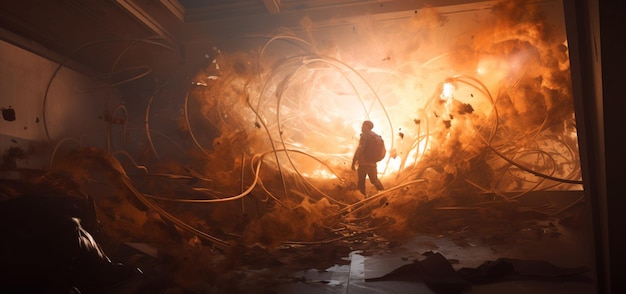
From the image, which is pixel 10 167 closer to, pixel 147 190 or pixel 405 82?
pixel 147 190

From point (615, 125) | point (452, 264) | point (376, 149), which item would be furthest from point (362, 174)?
point (615, 125)

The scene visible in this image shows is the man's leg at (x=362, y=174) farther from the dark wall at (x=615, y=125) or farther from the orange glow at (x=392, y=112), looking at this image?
the dark wall at (x=615, y=125)

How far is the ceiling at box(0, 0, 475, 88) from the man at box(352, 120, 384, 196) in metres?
1.56

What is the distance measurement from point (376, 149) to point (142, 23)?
3.19m

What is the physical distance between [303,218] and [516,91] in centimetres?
276

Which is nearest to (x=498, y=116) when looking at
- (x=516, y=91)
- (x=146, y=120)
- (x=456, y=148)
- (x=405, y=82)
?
(x=516, y=91)

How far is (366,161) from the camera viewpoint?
4.42 metres

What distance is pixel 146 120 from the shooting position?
16.4ft

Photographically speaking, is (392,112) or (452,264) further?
(392,112)

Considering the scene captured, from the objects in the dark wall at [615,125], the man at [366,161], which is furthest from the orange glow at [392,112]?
the dark wall at [615,125]

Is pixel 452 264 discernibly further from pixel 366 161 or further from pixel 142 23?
pixel 142 23

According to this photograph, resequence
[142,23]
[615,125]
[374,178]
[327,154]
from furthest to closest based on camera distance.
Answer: [327,154], [142,23], [374,178], [615,125]

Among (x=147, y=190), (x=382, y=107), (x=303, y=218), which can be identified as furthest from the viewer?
(x=382, y=107)

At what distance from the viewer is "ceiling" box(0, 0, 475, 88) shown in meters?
3.95
